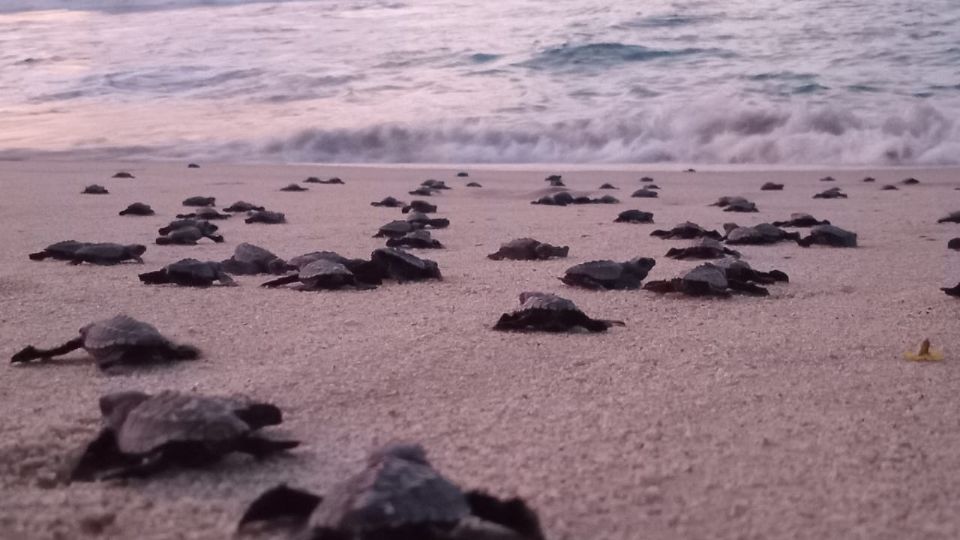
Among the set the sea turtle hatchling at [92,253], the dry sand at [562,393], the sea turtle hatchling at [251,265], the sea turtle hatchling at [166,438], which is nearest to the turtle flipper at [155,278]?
the dry sand at [562,393]

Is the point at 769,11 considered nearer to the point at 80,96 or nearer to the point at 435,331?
the point at 80,96

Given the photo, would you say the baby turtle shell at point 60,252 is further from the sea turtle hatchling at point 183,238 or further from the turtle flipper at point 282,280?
the turtle flipper at point 282,280

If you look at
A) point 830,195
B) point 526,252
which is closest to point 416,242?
point 526,252

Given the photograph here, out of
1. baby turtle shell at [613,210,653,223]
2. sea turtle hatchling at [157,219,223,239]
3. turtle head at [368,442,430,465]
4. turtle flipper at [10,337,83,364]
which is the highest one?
turtle head at [368,442,430,465]

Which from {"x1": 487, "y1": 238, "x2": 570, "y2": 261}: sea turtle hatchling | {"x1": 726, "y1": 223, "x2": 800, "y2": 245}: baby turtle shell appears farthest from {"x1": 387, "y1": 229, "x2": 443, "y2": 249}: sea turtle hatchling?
{"x1": 726, "y1": 223, "x2": 800, "y2": 245}: baby turtle shell

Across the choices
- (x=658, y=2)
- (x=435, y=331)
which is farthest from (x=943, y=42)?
(x=435, y=331)

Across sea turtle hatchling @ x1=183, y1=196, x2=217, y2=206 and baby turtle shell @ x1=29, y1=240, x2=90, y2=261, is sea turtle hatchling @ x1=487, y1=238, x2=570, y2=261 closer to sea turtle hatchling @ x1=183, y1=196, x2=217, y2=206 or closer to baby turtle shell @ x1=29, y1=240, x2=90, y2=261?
baby turtle shell @ x1=29, y1=240, x2=90, y2=261
